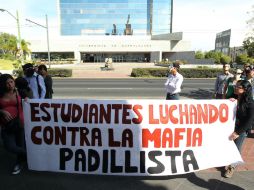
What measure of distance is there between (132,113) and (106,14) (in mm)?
88468

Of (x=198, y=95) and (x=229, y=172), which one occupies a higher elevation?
(x=229, y=172)

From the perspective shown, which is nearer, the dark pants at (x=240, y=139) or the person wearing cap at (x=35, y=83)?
the dark pants at (x=240, y=139)

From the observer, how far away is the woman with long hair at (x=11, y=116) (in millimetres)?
3936

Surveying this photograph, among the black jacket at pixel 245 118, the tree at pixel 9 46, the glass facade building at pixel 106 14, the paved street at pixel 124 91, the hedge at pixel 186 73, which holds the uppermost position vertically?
the glass facade building at pixel 106 14

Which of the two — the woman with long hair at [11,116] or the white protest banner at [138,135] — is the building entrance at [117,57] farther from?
the white protest banner at [138,135]

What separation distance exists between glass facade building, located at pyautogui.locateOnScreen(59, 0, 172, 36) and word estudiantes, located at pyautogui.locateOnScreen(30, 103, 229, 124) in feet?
280

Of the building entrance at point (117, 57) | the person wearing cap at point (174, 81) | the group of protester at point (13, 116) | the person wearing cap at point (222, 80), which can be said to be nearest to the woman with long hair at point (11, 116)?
the group of protester at point (13, 116)

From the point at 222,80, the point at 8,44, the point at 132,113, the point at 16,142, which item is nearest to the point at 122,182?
the point at 132,113

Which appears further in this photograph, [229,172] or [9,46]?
[9,46]

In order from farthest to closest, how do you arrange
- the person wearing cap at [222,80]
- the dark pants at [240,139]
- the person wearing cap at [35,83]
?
the person wearing cap at [222,80] → the person wearing cap at [35,83] → the dark pants at [240,139]

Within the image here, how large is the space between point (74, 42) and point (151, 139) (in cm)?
6154

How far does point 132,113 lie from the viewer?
388cm

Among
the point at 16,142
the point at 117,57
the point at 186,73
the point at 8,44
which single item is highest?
the point at 8,44

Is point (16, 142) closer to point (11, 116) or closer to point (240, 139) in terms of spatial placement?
Answer: point (11, 116)
